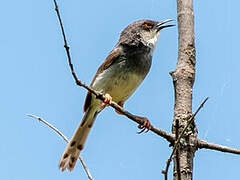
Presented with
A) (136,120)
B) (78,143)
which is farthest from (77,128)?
(136,120)

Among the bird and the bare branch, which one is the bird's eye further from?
the bare branch

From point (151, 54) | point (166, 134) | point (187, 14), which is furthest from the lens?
point (151, 54)

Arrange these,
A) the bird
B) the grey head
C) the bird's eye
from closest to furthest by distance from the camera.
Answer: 1. the bird
2. the grey head
3. the bird's eye

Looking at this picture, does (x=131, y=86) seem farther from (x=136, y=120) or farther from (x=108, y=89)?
(x=136, y=120)

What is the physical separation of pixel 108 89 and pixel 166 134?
2359mm

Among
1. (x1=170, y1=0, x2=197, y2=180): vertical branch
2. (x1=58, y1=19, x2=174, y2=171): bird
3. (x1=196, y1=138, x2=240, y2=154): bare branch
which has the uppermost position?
(x1=58, y1=19, x2=174, y2=171): bird

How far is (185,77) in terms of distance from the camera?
11.6 feet

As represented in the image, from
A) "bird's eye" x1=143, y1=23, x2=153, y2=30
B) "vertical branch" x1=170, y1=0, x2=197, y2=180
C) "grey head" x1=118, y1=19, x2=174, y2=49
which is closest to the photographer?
"vertical branch" x1=170, y1=0, x2=197, y2=180

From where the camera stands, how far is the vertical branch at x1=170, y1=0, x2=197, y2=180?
10.6ft

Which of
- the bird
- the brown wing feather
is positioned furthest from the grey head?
the brown wing feather

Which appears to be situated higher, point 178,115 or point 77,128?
point 77,128

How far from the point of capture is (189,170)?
3.05 m

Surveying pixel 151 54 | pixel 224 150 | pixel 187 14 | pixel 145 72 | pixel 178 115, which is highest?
pixel 151 54

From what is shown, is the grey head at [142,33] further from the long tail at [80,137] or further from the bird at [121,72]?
the long tail at [80,137]
